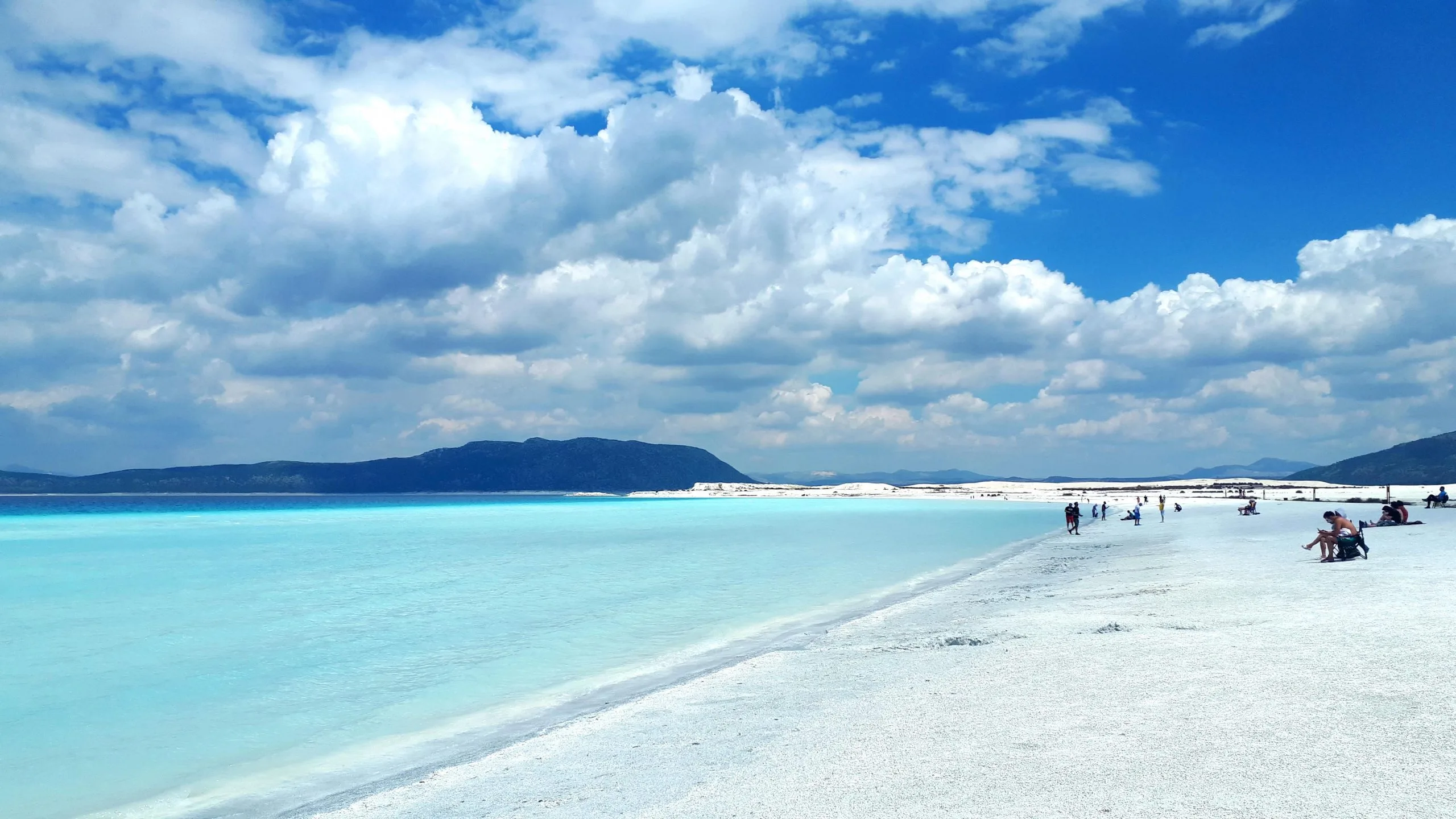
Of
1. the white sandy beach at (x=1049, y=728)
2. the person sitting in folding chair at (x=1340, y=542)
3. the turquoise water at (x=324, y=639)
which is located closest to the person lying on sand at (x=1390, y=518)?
the person sitting in folding chair at (x=1340, y=542)

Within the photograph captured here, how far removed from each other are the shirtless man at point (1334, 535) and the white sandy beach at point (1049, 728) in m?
6.01

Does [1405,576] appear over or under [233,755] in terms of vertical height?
over

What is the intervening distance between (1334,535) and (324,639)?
23.5m

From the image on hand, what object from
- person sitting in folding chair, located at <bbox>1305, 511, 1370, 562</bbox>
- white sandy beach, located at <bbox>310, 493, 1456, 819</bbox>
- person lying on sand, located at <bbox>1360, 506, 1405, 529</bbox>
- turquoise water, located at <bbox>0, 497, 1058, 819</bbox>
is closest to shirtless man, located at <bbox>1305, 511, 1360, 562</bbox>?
person sitting in folding chair, located at <bbox>1305, 511, 1370, 562</bbox>

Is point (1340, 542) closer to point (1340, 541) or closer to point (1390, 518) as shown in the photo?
point (1340, 541)

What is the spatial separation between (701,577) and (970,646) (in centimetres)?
1750

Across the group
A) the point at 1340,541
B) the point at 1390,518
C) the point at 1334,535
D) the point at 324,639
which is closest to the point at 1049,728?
the point at 324,639

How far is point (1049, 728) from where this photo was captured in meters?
8.02

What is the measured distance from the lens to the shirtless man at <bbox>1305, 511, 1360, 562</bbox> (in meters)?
21.1

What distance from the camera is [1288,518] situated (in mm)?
48750

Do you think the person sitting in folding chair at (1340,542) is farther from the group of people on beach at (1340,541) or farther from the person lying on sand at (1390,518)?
the person lying on sand at (1390,518)

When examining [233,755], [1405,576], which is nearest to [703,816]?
[233,755]

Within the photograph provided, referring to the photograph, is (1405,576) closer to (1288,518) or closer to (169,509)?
(1288,518)

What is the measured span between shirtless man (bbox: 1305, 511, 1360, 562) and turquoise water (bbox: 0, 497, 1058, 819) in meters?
11.0
